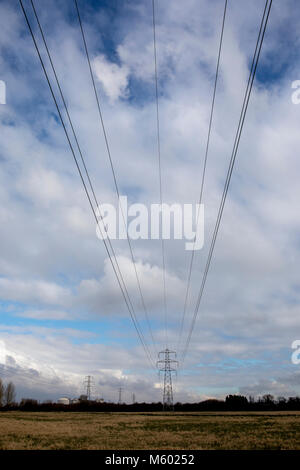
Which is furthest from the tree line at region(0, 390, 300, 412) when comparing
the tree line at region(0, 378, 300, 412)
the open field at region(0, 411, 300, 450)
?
the open field at region(0, 411, 300, 450)

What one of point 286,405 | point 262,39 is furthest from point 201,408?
point 262,39

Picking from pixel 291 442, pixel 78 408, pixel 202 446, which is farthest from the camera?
pixel 78 408

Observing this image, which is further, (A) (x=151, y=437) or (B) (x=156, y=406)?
(B) (x=156, y=406)

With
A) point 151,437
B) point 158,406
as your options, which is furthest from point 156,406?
point 151,437

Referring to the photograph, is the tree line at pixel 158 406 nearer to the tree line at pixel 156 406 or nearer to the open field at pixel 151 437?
the tree line at pixel 156 406

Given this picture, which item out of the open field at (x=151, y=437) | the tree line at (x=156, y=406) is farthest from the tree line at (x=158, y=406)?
the open field at (x=151, y=437)

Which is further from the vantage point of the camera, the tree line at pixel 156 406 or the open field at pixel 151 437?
the tree line at pixel 156 406

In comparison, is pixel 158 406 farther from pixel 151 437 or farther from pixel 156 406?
pixel 151 437

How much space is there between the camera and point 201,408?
5527 inches
